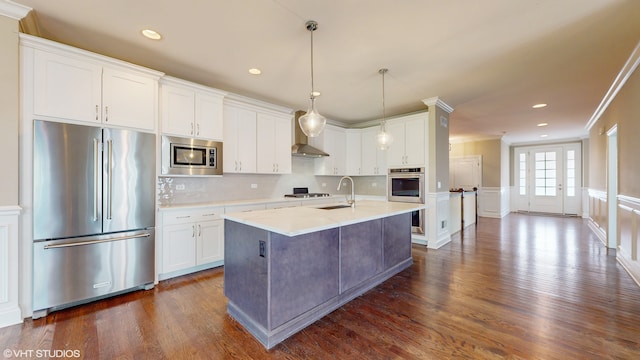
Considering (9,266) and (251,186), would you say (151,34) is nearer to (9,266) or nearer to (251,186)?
(9,266)

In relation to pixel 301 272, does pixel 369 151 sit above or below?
above

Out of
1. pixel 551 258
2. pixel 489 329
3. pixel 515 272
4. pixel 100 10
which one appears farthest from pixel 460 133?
pixel 100 10

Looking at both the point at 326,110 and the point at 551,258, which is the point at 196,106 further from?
the point at 551,258

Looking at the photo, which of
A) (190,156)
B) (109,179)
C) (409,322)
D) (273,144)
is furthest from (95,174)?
(409,322)

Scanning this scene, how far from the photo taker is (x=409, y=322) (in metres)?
2.26

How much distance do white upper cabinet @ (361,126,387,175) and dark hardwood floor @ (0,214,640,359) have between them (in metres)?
2.56

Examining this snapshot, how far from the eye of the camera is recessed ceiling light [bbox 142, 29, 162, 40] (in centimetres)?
246

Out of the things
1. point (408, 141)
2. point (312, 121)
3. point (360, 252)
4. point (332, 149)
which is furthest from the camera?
point (332, 149)

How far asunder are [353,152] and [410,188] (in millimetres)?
1588

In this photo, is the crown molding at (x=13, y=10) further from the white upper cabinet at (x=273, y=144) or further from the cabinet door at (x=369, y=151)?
the cabinet door at (x=369, y=151)

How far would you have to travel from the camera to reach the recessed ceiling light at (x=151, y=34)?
2.46m

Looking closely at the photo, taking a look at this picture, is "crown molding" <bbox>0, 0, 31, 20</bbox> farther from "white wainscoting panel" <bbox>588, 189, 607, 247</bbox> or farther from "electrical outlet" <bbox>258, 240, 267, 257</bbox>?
"white wainscoting panel" <bbox>588, 189, 607, 247</bbox>

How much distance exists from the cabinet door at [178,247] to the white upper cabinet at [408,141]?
3791 mm

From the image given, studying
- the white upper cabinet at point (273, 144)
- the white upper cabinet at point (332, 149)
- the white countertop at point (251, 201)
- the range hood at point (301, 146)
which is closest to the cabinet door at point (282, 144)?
the white upper cabinet at point (273, 144)
